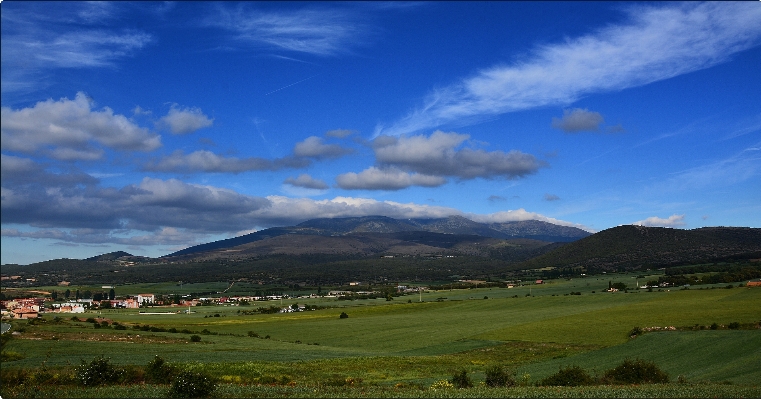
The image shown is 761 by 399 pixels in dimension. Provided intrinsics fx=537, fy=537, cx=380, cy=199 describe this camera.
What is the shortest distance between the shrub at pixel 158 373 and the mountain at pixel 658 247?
133050mm

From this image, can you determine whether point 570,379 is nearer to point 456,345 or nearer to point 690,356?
point 690,356

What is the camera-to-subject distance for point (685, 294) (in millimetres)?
90812

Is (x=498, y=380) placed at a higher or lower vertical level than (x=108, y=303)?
higher

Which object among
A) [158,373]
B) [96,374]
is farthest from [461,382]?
[96,374]

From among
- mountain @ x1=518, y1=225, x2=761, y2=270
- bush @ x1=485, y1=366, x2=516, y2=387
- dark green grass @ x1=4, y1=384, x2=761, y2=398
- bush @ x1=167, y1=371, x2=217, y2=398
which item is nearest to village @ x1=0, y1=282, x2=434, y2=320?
mountain @ x1=518, y1=225, x2=761, y2=270

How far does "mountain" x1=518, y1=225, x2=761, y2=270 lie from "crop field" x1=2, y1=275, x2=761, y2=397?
5015 centimetres

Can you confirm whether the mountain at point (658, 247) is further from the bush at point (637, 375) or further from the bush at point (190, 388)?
the bush at point (190, 388)

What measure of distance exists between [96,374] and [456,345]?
129 feet

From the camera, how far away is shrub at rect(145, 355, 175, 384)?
28.4m

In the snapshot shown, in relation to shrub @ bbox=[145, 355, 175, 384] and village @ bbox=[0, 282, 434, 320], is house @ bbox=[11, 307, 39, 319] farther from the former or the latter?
shrub @ bbox=[145, 355, 175, 384]

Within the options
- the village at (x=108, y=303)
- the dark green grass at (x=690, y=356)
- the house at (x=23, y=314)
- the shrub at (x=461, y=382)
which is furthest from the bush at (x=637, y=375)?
the house at (x=23, y=314)

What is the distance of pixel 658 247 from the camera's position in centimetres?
16025

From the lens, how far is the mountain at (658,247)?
13362 cm

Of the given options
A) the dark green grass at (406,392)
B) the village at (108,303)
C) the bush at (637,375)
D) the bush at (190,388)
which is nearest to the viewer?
the dark green grass at (406,392)
